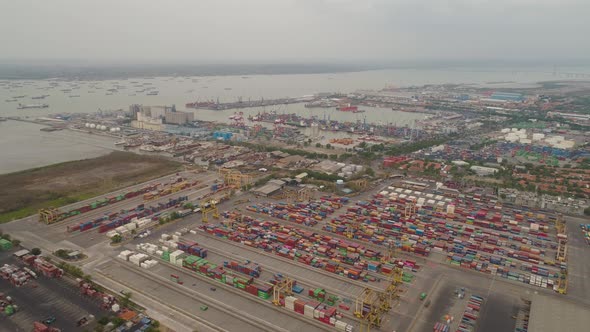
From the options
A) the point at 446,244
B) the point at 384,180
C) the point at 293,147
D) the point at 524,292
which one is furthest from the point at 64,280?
the point at 293,147

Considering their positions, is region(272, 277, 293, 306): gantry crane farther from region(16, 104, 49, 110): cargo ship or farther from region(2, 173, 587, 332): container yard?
region(16, 104, 49, 110): cargo ship

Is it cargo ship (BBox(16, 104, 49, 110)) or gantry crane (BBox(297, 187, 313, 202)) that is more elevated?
cargo ship (BBox(16, 104, 49, 110))

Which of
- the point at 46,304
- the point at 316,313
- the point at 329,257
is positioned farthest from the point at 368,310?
the point at 46,304

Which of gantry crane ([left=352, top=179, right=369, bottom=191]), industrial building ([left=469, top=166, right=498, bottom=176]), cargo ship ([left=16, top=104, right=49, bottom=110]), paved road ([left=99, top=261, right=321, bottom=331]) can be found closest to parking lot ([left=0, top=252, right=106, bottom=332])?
paved road ([left=99, top=261, right=321, bottom=331])

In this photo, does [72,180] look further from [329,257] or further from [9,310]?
[329,257]

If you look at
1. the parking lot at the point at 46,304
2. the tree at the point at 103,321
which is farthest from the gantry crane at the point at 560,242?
the parking lot at the point at 46,304

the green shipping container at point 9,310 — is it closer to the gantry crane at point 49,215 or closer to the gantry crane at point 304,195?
the gantry crane at point 49,215
